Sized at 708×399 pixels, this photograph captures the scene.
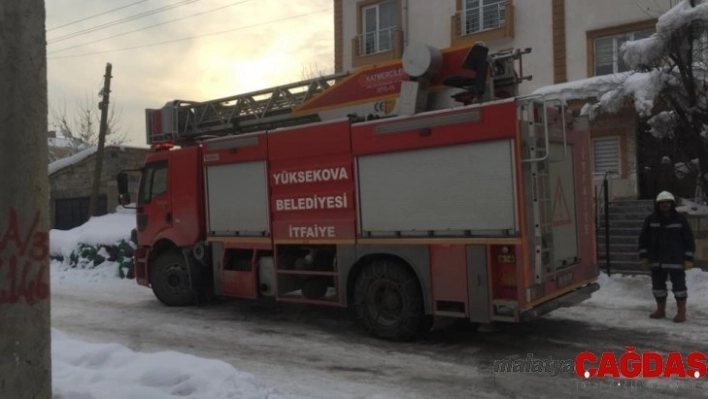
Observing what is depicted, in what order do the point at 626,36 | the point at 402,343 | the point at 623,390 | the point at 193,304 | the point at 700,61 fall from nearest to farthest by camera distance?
the point at 623,390 < the point at 402,343 < the point at 193,304 < the point at 700,61 < the point at 626,36

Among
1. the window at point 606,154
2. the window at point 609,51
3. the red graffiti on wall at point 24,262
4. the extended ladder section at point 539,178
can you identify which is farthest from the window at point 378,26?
the red graffiti on wall at point 24,262

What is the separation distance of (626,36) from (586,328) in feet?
41.4

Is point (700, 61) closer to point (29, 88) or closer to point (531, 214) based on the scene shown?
point (531, 214)

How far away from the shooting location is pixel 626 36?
685 inches

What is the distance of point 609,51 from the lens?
17.7 meters

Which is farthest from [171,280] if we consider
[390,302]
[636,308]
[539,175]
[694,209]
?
[694,209]

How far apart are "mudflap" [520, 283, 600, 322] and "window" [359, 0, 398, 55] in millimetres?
15994

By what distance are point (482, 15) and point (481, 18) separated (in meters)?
0.10

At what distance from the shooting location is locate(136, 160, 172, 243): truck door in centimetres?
991

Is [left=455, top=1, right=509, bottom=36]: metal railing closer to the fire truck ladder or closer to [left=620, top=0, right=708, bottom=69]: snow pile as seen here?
[left=620, top=0, right=708, bottom=69]: snow pile

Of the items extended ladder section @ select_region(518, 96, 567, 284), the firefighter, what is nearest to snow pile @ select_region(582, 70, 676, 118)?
the firefighter

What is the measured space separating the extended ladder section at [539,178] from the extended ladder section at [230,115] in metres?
2.92

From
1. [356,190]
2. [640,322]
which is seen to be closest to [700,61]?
[640,322]

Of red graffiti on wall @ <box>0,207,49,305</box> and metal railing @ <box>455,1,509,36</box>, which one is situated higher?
metal railing @ <box>455,1,509,36</box>
